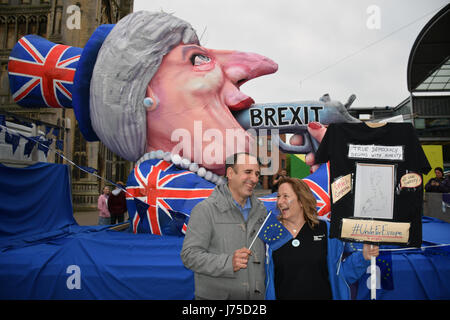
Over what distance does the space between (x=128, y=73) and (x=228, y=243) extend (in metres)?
2.73

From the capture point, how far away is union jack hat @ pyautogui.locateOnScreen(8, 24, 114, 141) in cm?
394

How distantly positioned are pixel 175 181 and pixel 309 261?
6.88 feet

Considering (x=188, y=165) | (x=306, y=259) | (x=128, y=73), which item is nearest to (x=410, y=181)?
(x=306, y=259)

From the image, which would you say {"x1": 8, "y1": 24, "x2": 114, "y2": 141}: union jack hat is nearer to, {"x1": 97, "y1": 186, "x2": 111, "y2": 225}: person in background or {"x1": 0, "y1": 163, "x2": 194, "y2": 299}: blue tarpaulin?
{"x1": 0, "y1": 163, "x2": 194, "y2": 299}: blue tarpaulin

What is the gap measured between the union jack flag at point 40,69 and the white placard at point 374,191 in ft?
12.4

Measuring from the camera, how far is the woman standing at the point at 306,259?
1.61m

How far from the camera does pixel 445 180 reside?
5.64m

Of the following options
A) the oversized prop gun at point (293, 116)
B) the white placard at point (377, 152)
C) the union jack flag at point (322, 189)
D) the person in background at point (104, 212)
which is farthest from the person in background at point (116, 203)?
the white placard at point (377, 152)

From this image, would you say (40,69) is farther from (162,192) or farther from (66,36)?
(66,36)

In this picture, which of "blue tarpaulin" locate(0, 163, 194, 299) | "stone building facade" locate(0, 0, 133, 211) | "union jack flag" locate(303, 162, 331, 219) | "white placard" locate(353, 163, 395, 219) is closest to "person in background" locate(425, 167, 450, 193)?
"union jack flag" locate(303, 162, 331, 219)

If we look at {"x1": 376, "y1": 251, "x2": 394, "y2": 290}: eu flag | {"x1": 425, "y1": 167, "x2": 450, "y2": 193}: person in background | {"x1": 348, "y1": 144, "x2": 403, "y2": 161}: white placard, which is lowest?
{"x1": 376, "y1": 251, "x2": 394, "y2": 290}: eu flag

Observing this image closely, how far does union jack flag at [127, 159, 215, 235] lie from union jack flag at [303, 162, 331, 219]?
3.78 feet

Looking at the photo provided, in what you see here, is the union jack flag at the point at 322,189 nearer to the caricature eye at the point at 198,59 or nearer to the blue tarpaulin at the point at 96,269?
the blue tarpaulin at the point at 96,269

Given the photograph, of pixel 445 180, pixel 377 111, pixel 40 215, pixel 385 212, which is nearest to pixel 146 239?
pixel 40 215
